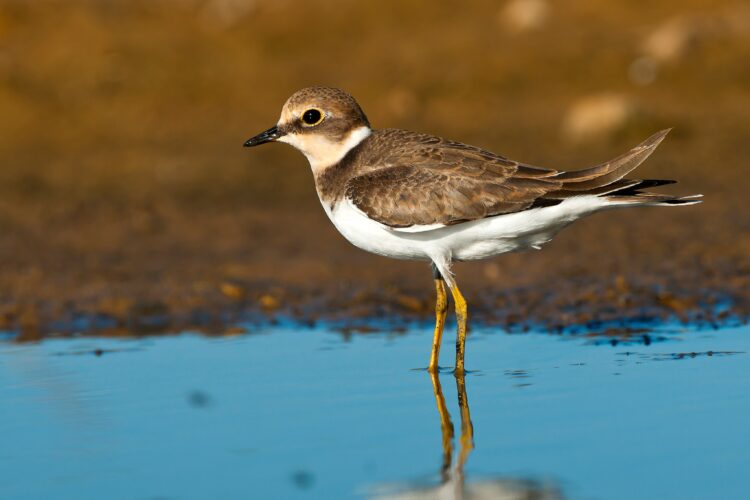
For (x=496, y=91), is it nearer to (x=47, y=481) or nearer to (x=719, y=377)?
(x=719, y=377)

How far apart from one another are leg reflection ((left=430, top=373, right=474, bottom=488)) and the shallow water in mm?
16

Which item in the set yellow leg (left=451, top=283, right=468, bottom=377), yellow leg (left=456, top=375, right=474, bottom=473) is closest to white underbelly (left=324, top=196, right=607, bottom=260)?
yellow leg (left=451, top=283, right=468, bottom=377)

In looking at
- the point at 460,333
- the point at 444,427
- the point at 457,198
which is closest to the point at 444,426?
the point at 444,427

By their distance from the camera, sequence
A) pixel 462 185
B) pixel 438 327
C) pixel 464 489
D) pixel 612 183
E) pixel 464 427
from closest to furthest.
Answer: pixel 464 489, pixel 464 427, pixel 612 183, pixel 462 185, pixel 438 327

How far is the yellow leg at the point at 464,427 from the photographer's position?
6059 millimetres

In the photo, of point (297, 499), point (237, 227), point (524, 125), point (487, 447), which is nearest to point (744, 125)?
point (524, 125)

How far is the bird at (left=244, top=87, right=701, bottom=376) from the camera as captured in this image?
798 centimetres

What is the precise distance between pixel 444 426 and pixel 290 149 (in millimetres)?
10146

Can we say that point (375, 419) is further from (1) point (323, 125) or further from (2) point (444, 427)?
(1) point (323, 125)

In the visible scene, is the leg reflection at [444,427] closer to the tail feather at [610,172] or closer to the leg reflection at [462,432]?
the leg reflection at [462,432]

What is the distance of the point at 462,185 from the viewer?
812 cm

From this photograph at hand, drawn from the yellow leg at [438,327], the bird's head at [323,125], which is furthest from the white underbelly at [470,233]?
the bird's head at [323,125]

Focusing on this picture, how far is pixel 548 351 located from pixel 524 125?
29.0 feet

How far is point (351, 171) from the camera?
8453mm
